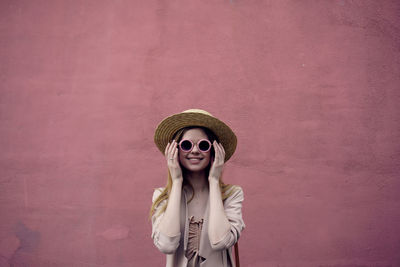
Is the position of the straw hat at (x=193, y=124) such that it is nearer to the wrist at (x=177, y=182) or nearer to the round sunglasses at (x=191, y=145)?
the round sunglasses at (x=191, y=145)

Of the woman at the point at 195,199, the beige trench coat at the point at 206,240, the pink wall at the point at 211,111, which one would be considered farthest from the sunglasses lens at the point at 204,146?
the pink wall at the point at 211,111

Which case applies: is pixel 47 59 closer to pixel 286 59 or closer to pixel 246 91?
pixel 246 91

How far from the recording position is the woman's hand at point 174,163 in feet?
6.43

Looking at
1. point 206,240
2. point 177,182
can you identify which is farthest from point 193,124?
point 206,240

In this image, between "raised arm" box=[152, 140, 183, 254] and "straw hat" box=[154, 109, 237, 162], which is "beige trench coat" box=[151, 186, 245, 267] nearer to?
"raised arm" box=[152, 140, 183, 254]

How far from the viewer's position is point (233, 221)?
77.3 inches

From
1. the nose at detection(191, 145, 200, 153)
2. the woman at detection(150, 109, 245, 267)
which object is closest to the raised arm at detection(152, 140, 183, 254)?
the woman at detection(150, 109, 245, 267)

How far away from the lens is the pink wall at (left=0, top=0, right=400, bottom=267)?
3424mm

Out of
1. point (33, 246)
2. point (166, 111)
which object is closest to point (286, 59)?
point (166, 111)

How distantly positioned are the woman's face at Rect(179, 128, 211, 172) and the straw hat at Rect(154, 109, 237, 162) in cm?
6

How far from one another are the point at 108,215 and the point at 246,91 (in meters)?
1.96

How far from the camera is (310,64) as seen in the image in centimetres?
364

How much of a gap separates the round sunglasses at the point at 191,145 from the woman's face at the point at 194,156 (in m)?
0.05

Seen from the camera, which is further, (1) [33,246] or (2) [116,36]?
(2) [116,36]
